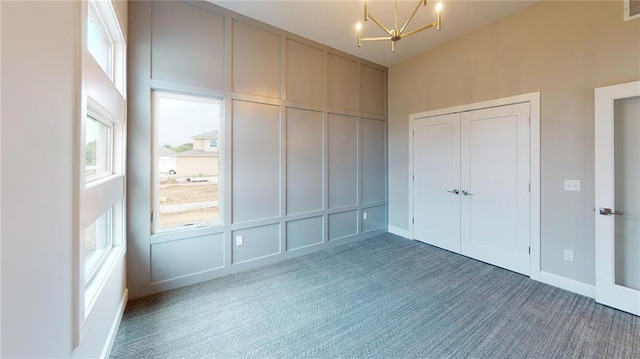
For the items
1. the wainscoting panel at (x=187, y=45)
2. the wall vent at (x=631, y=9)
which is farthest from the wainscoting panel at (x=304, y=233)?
the wall vent at (x=631, y=9)

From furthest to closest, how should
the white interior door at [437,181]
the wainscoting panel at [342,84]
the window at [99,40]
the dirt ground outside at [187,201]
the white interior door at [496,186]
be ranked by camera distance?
the wainscoting panel at [342,84], the white interior door at [437,181], the white interior door at [496,186], the dirt ground outside at [187,201], the window at [99,40]

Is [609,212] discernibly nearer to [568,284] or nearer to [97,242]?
[568,284]

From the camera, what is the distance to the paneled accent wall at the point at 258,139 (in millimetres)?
2691

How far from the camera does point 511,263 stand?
3.32 m

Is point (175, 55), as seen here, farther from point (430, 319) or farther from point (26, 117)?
point (430, 319)

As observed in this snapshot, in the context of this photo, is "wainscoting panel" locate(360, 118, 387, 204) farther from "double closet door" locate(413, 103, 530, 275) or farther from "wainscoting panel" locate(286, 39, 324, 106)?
"wainscoting panel" locate(286, 39, 324, 106)

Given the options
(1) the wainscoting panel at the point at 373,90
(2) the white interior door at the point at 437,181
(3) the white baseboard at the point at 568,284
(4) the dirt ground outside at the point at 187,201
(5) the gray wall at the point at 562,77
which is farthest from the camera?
(1) the wainscoting panel at the point at 373,90

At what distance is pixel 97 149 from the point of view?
2096 millimetres

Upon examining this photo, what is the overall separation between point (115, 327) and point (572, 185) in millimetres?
4566

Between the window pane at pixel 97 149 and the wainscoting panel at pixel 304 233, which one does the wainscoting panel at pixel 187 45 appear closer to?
the window pane at pixel 97 149

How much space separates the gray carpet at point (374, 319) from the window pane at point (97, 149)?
1316mm

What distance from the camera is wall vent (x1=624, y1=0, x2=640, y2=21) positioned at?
7.75 feet

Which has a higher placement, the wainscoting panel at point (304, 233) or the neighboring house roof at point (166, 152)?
the neighboring house roof at point (166, 152)

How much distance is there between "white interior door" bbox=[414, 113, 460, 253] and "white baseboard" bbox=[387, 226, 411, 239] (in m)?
0.16
